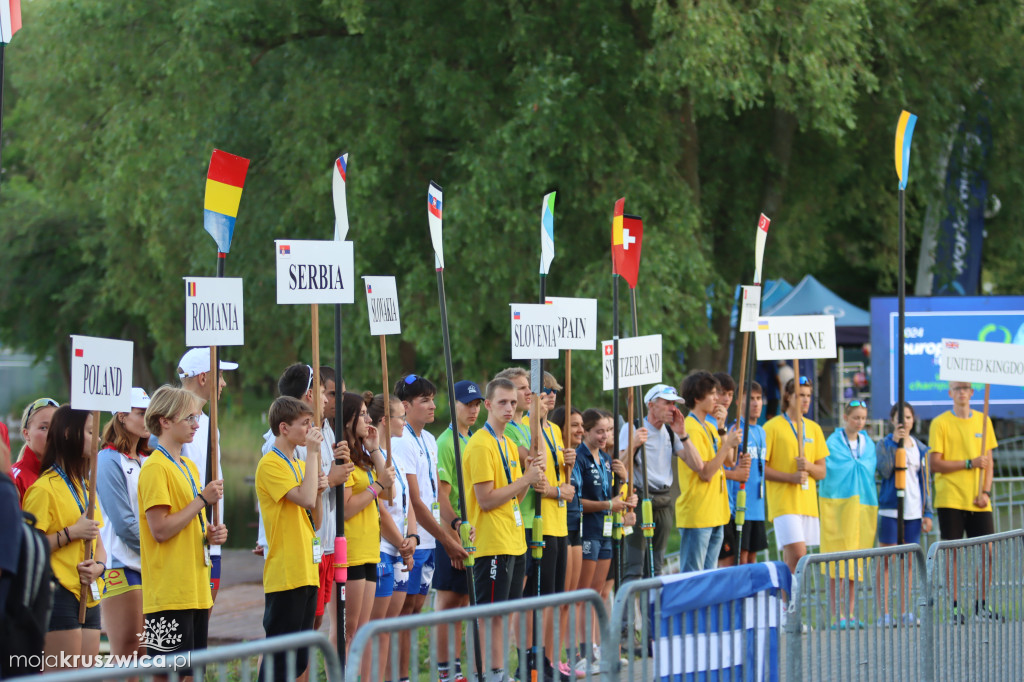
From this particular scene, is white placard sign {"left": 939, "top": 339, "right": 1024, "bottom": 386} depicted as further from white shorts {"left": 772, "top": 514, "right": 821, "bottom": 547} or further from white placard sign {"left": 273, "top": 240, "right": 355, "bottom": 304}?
white placard sign {"left": 273, "top": 240, "right": 355, "bottom": 304}

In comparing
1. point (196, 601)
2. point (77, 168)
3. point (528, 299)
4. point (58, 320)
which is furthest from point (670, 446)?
point (58, 320)

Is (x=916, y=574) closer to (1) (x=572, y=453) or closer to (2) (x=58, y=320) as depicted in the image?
(1) (x=572, y=453)

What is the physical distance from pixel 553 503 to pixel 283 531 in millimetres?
2382

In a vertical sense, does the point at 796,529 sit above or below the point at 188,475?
below

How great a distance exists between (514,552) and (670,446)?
2499mm

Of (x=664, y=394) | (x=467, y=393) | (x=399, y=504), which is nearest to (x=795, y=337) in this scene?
(x=664, y=394)

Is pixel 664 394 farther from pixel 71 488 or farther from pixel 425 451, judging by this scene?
pixel 71 488

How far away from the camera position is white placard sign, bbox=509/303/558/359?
772cm

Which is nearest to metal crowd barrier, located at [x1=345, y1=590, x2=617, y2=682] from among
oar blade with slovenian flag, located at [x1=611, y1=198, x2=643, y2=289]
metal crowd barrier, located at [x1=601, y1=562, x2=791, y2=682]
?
metal crowd barrier, located at [x1=601, y1=562, x2=791, y2=682]

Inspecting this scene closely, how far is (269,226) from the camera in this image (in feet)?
53.5

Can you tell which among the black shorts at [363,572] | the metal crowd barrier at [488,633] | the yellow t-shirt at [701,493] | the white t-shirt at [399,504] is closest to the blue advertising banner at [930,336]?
the yellow t-shirt at [701,493]

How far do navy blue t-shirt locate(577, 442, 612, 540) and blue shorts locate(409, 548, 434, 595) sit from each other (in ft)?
4.43

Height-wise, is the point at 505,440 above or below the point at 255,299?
below

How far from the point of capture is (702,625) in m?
4.90
